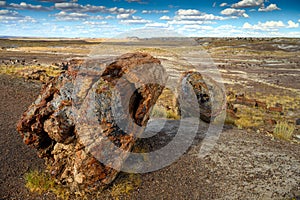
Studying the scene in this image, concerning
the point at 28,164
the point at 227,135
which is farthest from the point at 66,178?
the point at 227,135

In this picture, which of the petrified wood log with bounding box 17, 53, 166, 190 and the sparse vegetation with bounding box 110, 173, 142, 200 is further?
the sparse vegetation with bounding box 110, 173, 142, 200

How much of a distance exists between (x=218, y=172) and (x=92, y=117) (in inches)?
124

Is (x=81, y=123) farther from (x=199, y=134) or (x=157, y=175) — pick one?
(x=199, y=134)

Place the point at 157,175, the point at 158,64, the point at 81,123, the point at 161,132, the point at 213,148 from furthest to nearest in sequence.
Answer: the point at 161,132 → the point at 213,148 → the point at 158,64 → the point at 157,175 → the point at 81,123

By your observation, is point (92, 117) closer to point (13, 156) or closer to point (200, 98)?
point (13, 156)

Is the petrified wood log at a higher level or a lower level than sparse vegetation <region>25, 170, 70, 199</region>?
higher

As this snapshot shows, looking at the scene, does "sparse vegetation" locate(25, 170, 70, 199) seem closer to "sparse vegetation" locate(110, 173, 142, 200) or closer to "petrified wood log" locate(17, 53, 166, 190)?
"petrified wood log" locate(17, 53, 166, 190)

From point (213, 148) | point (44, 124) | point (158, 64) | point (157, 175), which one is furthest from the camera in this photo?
point (213, 148)

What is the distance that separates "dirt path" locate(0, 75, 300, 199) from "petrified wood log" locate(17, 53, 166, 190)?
638mm

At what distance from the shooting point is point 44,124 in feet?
20.0

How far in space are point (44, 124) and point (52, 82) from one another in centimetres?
103

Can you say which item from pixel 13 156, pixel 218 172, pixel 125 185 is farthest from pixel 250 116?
pixel 13 156

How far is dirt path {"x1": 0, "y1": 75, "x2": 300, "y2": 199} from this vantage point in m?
5.96

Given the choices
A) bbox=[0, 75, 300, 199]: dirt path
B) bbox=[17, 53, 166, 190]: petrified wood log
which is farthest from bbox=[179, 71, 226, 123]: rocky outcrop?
bbox=[17, 53, 166, 190]: petrified wood log
